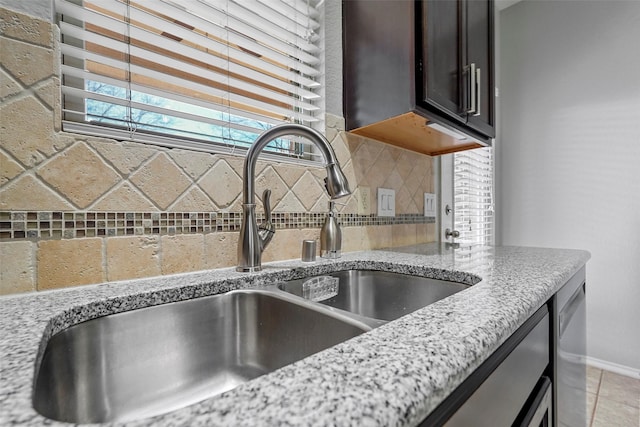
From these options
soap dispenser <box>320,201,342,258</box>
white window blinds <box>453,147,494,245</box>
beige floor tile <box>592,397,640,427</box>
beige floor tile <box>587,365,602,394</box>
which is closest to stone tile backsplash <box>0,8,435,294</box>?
soap dispenser <box>320,201,342,258</box>

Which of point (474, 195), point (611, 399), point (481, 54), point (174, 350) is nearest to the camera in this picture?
point (174, 350)

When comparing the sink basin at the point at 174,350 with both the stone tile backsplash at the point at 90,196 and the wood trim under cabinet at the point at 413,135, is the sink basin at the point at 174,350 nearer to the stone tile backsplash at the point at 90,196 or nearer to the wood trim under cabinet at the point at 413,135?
the stone tile backsplash at the point at 90,196

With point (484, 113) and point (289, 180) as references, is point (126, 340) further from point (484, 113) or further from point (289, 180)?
point (484, 113)

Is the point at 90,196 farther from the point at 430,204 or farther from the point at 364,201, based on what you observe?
the point at 430,204

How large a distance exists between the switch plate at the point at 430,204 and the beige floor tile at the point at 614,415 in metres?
1.27

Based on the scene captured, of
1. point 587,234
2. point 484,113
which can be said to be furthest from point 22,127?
point 587,234

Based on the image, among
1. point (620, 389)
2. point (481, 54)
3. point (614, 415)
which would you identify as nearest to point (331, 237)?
point (481, 54)

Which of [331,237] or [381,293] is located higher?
[331,237]

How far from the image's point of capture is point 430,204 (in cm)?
160

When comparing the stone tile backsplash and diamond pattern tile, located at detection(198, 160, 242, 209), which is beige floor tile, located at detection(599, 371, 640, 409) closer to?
the stone tile backsplash

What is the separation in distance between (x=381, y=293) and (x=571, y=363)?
1.99 feet

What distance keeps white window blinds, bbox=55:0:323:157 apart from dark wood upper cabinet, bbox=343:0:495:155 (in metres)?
0.15

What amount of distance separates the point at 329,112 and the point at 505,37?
2224mm

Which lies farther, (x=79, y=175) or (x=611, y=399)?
(x=611, y=399)
